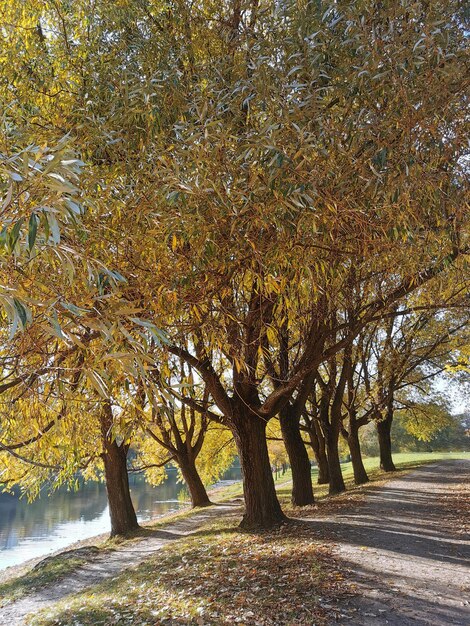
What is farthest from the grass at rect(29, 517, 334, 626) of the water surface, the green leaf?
the water surface

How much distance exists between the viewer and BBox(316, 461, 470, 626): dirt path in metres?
4.70

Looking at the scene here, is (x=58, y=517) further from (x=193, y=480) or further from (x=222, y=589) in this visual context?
(x=222, y=589)

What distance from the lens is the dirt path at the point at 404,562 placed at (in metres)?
4.70

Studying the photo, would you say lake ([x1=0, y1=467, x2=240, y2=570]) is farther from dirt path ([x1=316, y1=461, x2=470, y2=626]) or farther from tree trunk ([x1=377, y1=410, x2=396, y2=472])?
tree trunk ([x1=377, y1=410, x2=396, y2=472])

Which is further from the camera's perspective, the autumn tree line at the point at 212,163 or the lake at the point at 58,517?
the lake at the point at 58,517

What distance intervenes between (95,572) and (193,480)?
29.8ft

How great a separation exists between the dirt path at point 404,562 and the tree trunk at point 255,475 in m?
1.12

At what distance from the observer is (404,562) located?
6.50m

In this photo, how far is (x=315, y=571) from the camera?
5977 millimetres

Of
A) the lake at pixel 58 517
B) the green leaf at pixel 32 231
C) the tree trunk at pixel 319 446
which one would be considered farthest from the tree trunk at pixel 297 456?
the green leaf at pixel 32 231

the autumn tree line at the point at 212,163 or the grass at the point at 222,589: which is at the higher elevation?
the autumn tree line at the point at 212,163

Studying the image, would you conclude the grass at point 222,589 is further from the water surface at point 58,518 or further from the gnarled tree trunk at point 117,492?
the water surface at point 58,518

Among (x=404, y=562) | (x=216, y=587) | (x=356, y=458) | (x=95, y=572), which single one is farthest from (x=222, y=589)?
(x=356, y=458)

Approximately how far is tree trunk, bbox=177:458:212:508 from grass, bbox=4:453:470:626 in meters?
8.41
